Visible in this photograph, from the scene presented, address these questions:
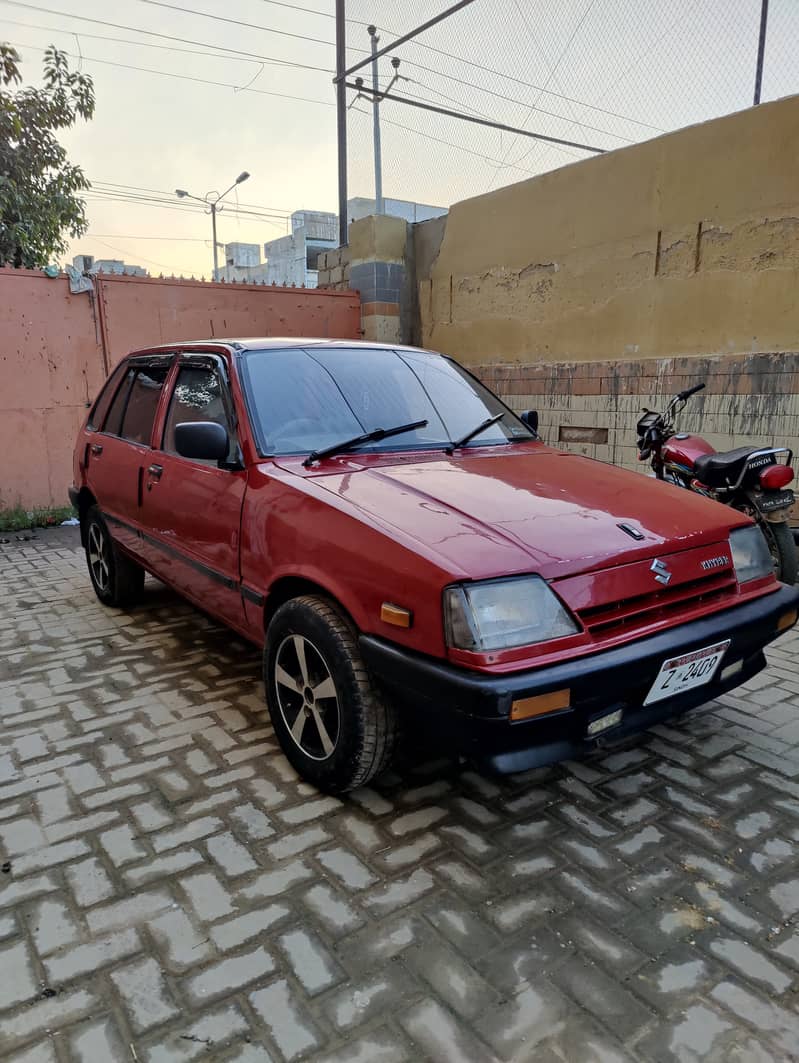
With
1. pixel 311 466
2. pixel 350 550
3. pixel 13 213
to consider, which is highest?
pixel 13 213

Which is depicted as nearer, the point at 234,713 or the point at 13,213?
the point at 234,713

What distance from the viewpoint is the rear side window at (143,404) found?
3891mm

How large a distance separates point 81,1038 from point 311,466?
1.91 m

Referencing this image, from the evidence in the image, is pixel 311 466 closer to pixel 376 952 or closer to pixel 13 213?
pixel 376 952

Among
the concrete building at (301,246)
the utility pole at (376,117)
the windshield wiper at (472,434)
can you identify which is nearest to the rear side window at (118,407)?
the windshield wiper at (472,434)

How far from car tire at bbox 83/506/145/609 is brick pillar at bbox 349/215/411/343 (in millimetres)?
4954

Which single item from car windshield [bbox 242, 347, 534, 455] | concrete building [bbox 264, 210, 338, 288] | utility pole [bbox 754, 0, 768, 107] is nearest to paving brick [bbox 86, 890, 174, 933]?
car windshield [bbox 242, 347, 534, 455]

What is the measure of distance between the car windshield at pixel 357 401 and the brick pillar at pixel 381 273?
541 cm

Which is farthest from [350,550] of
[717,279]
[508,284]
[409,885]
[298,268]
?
[298,268]

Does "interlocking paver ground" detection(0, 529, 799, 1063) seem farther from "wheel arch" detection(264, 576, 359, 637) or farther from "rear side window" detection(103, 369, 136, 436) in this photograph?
"rear side window" detection(103, 369, 136, 436)

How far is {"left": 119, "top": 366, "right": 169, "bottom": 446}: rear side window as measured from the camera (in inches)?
153

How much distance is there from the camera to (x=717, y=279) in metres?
5.68

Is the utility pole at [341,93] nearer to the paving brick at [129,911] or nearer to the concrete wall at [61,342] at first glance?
the concrete wall at [61,342]

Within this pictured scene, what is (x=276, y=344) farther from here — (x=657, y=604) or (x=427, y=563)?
(x=657, y=604)
